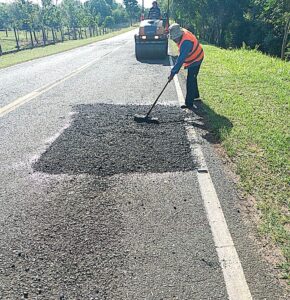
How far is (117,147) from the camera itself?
4430 millimetres

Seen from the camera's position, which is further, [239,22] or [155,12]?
[239,22]

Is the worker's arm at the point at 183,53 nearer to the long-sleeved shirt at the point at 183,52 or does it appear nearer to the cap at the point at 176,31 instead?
the long-sleeved shirt at the point at 183,52

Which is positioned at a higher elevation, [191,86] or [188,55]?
[188,55]

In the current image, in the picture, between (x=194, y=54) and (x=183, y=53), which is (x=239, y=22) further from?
(x=183, y=53)

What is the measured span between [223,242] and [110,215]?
1.04 m

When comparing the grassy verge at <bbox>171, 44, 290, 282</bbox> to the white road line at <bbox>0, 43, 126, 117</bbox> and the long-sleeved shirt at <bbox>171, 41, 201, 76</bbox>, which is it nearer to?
the long-sleeved shirt at <bbox>171, 41, 201, 76</bbox>

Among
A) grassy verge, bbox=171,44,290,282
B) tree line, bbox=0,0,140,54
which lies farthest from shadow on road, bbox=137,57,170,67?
tree line, bbox=0,0,140,54

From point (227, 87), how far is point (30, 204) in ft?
21.2

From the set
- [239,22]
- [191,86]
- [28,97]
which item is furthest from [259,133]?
[239,22]

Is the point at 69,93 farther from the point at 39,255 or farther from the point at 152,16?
→ the point at 152,16

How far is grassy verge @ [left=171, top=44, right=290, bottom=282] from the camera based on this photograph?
2828 mm

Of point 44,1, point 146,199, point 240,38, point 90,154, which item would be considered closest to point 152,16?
point 90,154

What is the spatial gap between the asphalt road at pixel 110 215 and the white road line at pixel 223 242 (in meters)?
0.05

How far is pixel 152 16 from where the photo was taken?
14836mm
